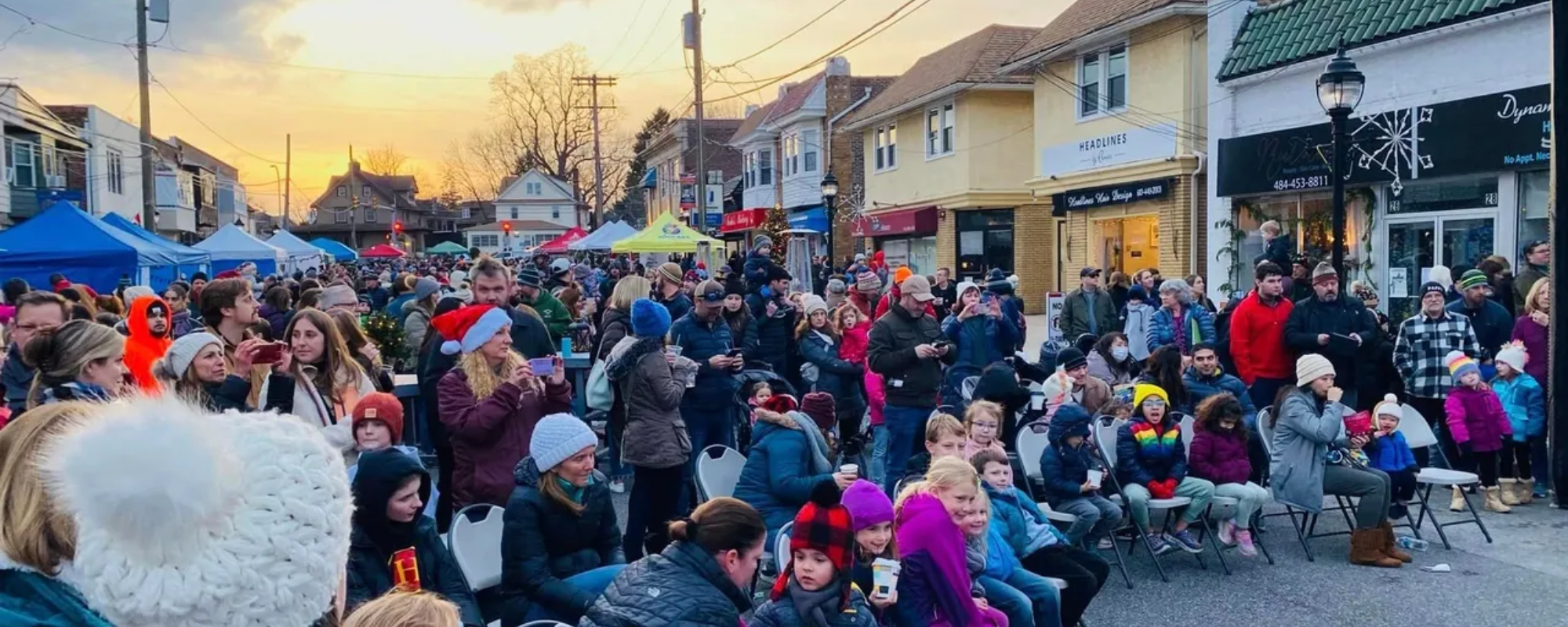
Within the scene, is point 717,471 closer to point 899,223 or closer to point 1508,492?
point 1508,492

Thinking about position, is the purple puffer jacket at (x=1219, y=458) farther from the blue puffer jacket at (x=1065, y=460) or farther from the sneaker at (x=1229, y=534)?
the blue puffer jacket at (x=1065, y=460)

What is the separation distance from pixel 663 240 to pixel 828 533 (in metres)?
19.3

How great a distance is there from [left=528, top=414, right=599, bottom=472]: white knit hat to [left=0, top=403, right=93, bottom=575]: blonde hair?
286 centimetres

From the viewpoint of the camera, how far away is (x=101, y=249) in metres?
15.5

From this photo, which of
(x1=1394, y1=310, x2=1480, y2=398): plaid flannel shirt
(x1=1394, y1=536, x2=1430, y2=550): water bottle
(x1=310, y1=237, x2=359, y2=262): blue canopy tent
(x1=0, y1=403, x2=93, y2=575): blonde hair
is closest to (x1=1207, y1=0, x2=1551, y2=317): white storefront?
(x1=1394, y1=310, x2=1480, y2=398): plaid flannel shirt

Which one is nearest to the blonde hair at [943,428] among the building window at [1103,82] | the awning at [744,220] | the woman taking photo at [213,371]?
the woman taking photo at [213,371]

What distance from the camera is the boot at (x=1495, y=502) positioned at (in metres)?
8.38

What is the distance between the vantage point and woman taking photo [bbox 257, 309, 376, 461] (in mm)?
5332

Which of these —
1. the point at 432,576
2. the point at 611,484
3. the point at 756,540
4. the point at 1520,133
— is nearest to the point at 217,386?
the point at 432,576

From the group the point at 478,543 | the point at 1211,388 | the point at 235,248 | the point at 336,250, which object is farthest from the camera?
the point at 336,250

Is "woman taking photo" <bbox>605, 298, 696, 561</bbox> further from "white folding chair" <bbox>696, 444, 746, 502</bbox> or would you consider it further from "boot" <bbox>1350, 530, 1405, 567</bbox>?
"boot" <bbox>1350, 530, 1405, 567</bbox>

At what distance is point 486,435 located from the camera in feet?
18.1

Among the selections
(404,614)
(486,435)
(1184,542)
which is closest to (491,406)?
(486,435)

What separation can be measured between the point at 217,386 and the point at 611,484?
4.39m
